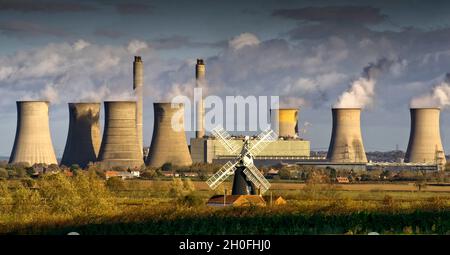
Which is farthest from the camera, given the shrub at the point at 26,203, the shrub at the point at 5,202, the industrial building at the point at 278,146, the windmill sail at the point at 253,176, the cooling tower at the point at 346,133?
the industrial building at the point at 278,146

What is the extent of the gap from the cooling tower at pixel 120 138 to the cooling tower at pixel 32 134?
3.72 metres

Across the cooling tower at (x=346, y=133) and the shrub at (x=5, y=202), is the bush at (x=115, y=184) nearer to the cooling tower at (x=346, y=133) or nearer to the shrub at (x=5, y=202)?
the shrub at (x=5, y=202)

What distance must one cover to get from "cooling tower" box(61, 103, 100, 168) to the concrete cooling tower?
22.4 metres

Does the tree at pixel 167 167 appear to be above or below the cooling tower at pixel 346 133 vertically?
below

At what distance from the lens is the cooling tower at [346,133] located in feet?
210

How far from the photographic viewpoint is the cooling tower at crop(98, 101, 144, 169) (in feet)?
205

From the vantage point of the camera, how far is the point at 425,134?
63.7 meters

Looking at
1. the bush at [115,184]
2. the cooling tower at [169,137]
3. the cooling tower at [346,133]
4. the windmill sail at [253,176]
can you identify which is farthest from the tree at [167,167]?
the windmill sail at [253,176]

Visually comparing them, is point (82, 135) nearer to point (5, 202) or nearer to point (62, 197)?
point (5, 202)

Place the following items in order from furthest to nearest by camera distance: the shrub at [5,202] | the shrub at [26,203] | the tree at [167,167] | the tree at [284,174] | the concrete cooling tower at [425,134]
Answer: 1. the tree at [167,167]
2. the tree at [284,174]
3. the concrete cooling tower at [425,134]
4. the shrub at [5,202]
5. the shrub at [26,203]
